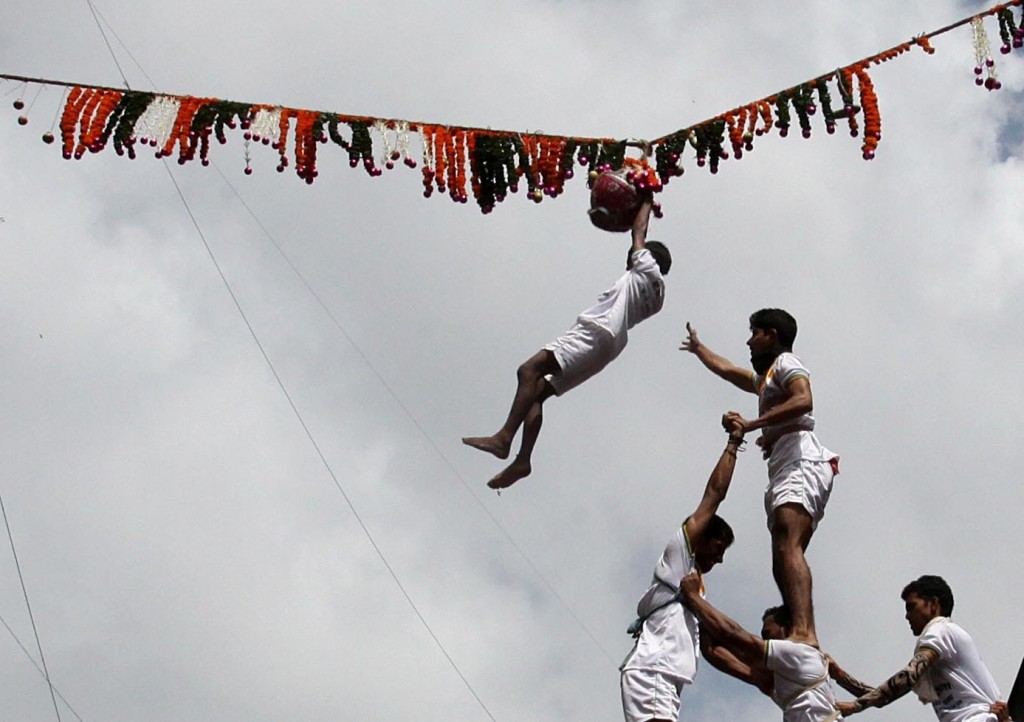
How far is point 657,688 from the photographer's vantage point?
833cm

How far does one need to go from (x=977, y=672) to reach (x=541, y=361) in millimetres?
3394

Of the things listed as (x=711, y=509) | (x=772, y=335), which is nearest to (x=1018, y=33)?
(x=772, y=335)

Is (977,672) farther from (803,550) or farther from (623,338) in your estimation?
(623,338)

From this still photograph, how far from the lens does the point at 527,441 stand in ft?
35.3

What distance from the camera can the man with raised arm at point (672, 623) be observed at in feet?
27.3

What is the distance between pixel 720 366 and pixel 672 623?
2680mm

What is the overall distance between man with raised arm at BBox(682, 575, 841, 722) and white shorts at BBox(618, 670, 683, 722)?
0.47 m

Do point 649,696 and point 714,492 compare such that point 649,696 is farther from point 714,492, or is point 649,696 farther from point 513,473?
point 513,473

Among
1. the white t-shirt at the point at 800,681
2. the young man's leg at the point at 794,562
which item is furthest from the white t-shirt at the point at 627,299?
the white t-shirt at the point at 800,681

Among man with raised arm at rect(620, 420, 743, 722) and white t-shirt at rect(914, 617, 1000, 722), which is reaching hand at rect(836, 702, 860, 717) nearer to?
white t-shirt at rect(914, 617, 1000, 722)

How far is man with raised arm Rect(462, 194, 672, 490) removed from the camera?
10586mm

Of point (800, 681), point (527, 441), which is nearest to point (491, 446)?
point (527, 441)

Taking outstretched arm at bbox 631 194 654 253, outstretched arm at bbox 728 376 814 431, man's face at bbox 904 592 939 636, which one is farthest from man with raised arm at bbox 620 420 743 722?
outstretched arm at bbox 631 194 654 253

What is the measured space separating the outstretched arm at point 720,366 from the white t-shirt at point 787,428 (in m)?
0.59
